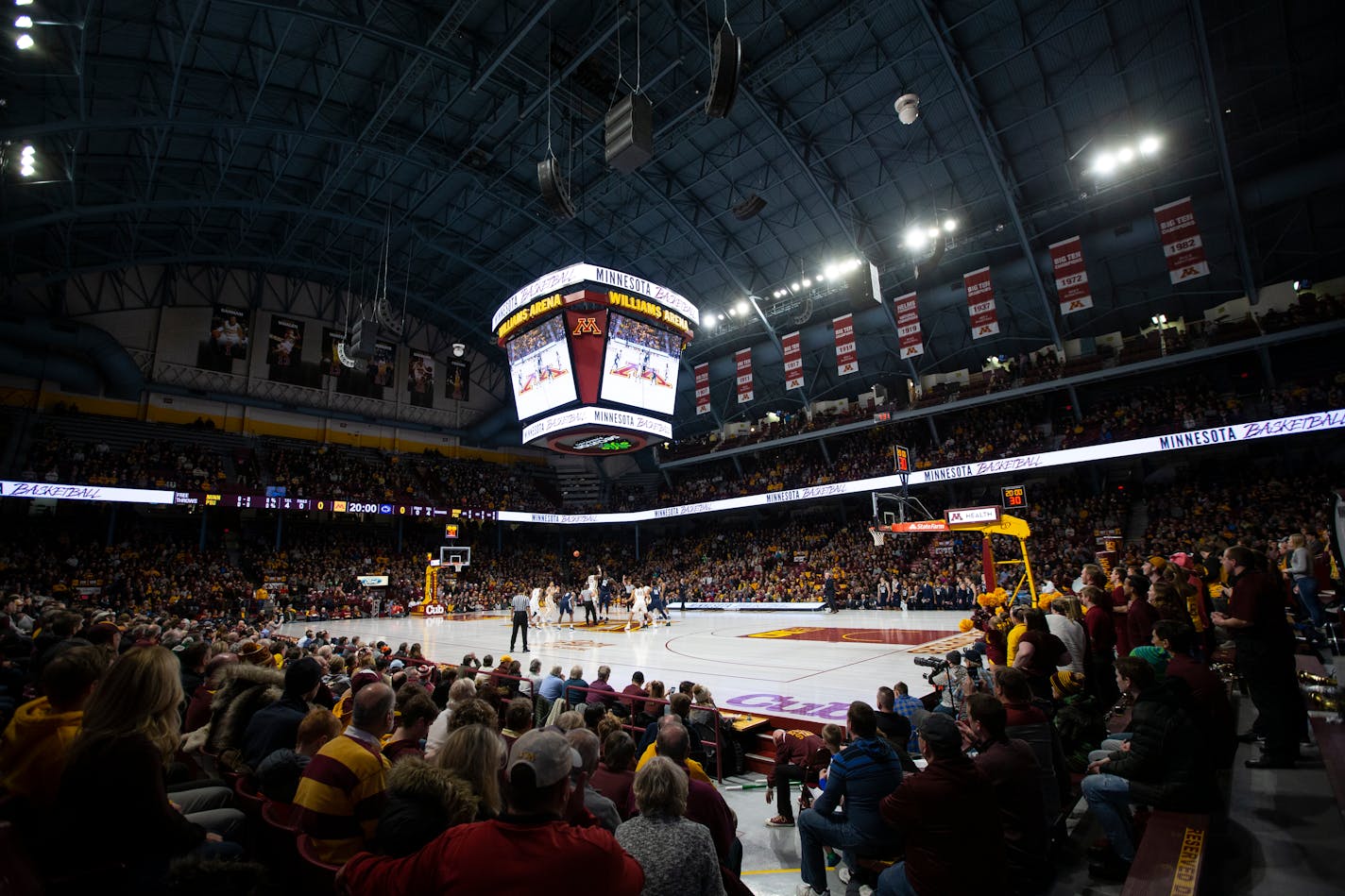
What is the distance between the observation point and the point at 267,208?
2378cm

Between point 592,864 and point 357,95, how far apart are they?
85.6 ft

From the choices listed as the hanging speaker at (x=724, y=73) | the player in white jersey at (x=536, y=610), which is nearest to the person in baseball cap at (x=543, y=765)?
the hanging speaker at (x=724, y=73)

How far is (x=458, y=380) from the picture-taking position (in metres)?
38.3

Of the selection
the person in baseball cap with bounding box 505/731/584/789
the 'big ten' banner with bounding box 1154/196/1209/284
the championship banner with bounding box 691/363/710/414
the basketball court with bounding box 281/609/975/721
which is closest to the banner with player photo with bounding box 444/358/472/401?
the basketball court with bounding box 281/609/975/721

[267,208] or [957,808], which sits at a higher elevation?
[267,208]

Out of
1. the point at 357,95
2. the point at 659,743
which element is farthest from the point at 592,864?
the point at 357,95

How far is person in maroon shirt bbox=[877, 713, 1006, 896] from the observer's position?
292cm

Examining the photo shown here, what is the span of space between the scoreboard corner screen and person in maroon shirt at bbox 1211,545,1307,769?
1469 cm

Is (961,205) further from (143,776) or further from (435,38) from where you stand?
(143,776)

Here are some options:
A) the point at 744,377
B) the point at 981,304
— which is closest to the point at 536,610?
the point at 744,377

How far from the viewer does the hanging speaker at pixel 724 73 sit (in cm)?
920

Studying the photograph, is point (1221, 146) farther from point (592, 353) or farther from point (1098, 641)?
point (1098, 641)

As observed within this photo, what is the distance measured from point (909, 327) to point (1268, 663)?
2188 centimetres

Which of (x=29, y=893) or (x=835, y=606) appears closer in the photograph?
(x=29, y=893)
